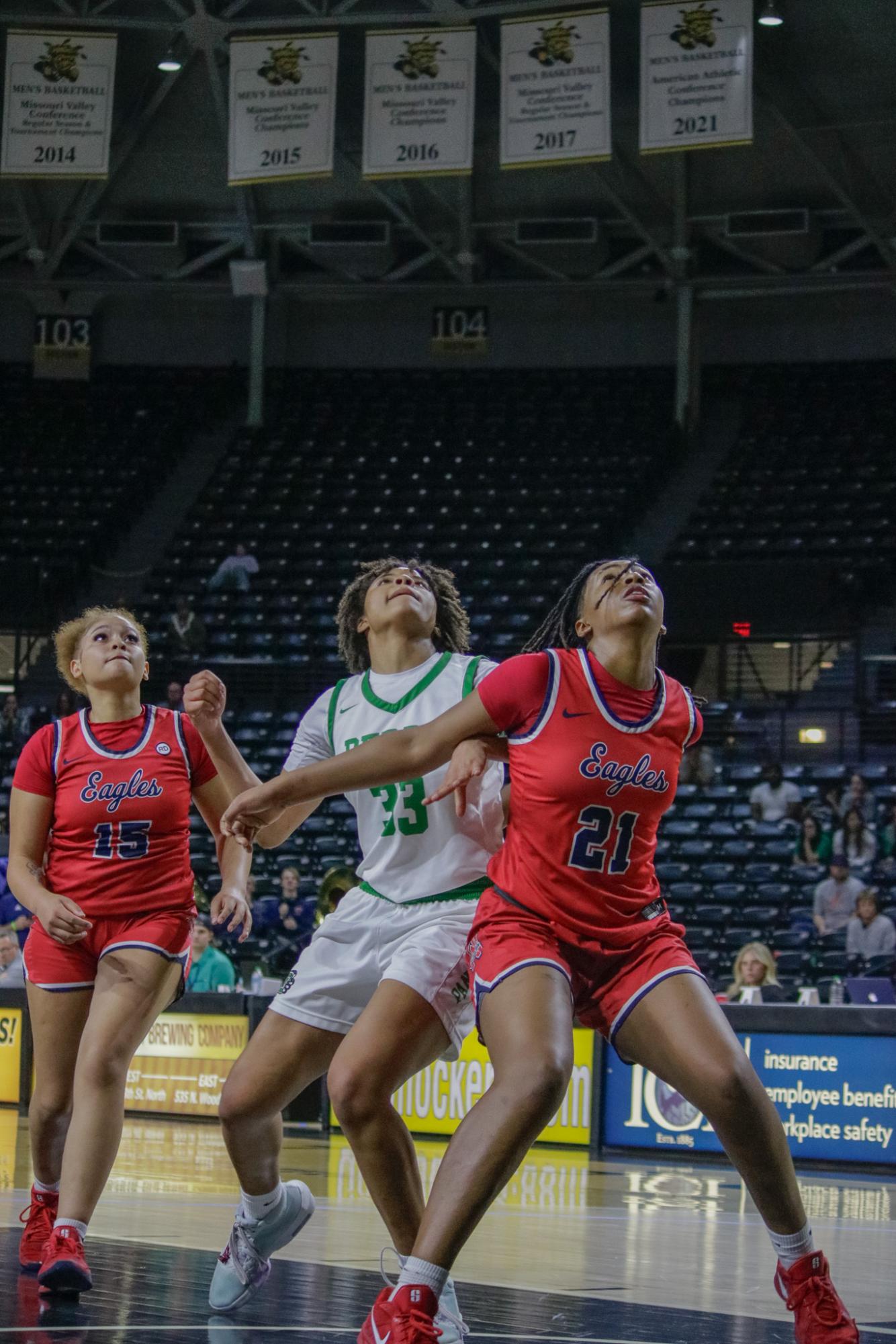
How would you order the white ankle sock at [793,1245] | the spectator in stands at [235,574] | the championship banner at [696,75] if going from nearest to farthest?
the white ankle sock at [793,1245] < the championship banner at [696,75] < the spectator in stands at [235,574]

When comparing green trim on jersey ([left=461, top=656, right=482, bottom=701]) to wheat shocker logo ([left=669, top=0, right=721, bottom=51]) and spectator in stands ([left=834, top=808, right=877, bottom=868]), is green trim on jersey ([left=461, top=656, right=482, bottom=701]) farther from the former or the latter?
wheat shocker logo ([left=669, top=0, right=721, bottom=51])

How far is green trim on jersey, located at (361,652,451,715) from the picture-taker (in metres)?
5.15

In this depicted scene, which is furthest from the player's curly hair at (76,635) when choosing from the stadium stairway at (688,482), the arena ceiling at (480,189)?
the stadium stairway at (688,482)

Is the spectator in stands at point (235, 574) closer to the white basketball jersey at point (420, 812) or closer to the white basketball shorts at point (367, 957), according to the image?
the white basketball jersey at point (420, 812)

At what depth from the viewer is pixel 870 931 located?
14.7m

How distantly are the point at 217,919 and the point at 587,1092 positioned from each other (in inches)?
256

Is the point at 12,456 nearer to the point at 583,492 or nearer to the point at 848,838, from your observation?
the point at 583,492

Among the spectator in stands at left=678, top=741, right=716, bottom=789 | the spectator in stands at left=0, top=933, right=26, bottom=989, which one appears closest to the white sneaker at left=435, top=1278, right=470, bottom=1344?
the spectator in stands at left=0, top=933, right=26, bottom=989

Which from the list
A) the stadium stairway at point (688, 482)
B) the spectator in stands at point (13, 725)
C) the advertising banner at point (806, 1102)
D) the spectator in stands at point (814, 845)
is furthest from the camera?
the stadium stairway at point (688, 482)

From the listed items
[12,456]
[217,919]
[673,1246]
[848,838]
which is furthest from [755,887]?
[12,456]

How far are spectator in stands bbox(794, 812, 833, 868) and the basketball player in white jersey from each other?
39.8ft

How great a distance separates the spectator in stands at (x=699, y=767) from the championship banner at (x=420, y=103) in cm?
653

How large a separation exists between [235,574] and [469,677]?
59.3 ft

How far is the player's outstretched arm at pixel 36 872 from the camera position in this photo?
5316 mm
